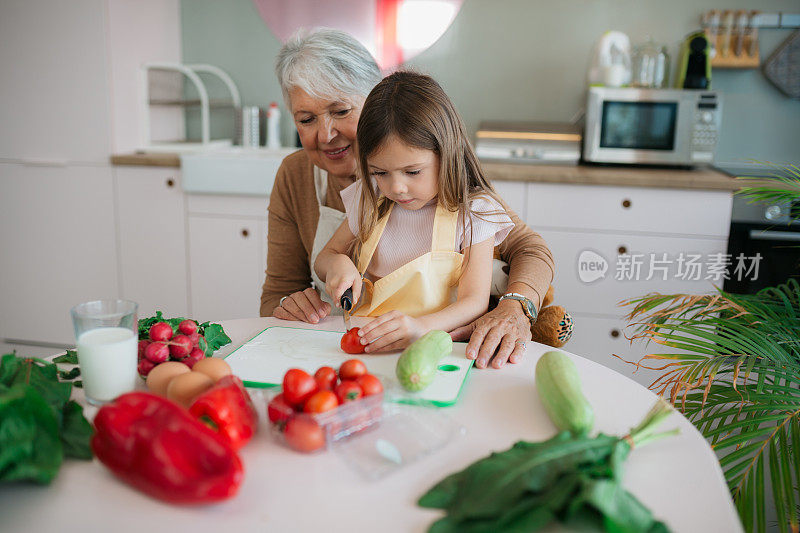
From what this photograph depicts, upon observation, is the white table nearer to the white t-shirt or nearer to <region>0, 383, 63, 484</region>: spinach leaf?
<region>0, 383, 63, 484</region>: spinach leaf

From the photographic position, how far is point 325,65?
56.3 inches

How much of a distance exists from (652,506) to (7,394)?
2.29 feet

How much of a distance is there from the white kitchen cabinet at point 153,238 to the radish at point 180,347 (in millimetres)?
1900

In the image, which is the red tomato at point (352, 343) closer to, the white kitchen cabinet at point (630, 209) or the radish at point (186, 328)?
the radish at point (186, 328)

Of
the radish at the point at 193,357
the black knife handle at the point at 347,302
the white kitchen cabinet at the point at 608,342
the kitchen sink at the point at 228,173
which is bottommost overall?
the white kitchen cabinet at the point at 608,342

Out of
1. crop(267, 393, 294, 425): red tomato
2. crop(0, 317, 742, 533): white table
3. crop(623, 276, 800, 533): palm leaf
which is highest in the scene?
crop(267, 393, 294, 425): red tomato

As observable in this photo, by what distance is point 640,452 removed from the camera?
758 mm

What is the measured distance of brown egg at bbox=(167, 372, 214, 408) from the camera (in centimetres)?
79

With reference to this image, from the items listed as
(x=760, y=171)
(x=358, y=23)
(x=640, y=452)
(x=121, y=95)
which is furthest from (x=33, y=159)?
(x=760, y=171)

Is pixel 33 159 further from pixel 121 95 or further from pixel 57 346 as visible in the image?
pixel 57 346

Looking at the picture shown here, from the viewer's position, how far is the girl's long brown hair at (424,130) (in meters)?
1.21

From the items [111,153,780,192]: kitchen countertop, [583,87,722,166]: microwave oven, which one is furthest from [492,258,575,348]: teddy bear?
[583,87,722,166]: microwave oven

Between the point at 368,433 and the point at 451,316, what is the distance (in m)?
0.46

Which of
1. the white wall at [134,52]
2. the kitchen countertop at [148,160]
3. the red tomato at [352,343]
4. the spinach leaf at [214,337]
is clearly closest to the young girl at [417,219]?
the red tomato at [352,343]
